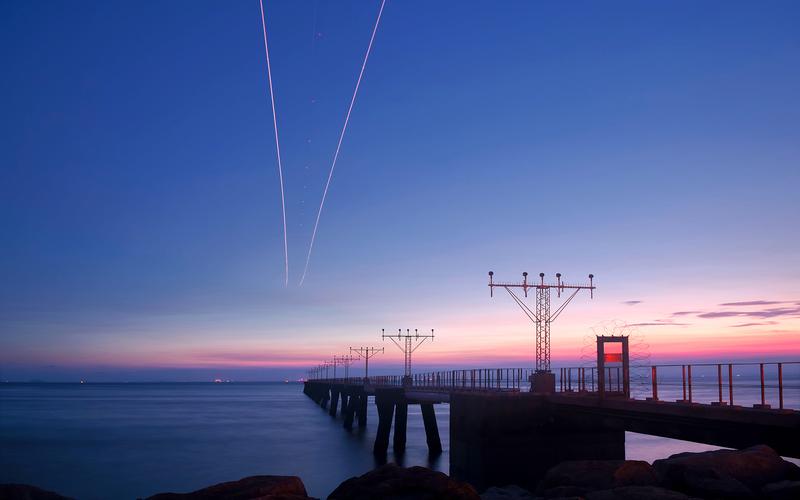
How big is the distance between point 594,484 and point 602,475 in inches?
12.7

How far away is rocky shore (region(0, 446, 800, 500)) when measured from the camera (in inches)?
497

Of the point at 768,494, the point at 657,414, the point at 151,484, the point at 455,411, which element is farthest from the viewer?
the point at 151,484

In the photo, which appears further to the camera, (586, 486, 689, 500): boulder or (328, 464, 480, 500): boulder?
(586, 486, 689, 500): boulder

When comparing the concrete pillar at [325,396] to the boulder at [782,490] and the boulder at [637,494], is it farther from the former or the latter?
the boulder at [782,490]

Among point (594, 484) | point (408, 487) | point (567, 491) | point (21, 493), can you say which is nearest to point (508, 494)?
point (594, 484)

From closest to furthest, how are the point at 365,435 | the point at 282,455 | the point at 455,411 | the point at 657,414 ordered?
the point at 657,414 < the point at 455,411 < the point at 282,455 < the point at 365,435

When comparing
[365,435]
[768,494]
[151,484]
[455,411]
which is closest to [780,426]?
[768,494]

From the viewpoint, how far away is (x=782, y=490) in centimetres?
1488

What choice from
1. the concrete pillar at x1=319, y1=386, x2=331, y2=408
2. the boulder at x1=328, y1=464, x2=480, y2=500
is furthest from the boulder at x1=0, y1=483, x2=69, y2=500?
the concrete pillar at x1=319, y1=386, x2=331, y2=408

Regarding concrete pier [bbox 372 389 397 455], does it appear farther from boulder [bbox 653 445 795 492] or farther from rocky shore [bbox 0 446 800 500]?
boulder [bbox 653 445 795 492]

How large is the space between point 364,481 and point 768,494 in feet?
27.7

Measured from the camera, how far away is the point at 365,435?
70750 mm

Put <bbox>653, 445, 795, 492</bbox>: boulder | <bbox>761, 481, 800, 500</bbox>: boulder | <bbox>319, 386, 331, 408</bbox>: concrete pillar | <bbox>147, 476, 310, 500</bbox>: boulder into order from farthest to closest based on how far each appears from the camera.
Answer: <bbox>319, 386, 331, 408</bbox>: concrete pillar
<bbox>653, 445, 795, 492</bbox>: boulder
<bbox>761, 481, 800, 500</bbox>: boulder
<bbox>147, 476, 310, 500</bbox>: boulder

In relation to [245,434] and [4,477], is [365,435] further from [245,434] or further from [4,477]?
[4,477]
